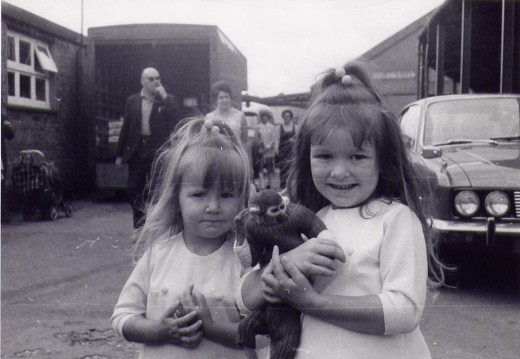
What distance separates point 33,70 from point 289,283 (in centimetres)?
402

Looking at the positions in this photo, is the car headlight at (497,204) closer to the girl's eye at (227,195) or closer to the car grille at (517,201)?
the car grille at (517,201)

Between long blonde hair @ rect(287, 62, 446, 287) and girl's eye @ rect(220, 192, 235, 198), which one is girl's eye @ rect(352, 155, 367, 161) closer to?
long blonde hair @ rect(287, 62, 446, 287)

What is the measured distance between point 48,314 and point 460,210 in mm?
2111

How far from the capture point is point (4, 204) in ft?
19.7

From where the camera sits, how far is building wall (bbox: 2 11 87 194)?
13.6 feet

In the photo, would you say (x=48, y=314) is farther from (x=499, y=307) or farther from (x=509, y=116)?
(x=509, y=116)

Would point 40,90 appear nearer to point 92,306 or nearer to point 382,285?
point 92,306

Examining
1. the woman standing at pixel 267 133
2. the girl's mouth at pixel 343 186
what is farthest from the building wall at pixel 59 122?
the girl's mouth at pixel 343 186

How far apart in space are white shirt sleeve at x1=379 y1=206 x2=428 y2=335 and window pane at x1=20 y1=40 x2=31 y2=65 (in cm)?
365

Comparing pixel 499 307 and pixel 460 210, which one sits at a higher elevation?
pixel 460 210

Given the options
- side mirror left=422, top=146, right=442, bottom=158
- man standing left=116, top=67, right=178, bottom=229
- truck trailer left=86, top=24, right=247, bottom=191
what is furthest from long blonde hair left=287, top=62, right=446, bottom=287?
truck trailer left=86, top=24, right=247, bottom=191

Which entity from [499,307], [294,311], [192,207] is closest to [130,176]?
[499,307]

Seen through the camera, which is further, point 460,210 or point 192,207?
point 460,210

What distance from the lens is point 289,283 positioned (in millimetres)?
1044
